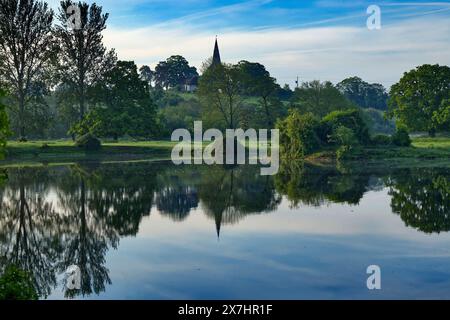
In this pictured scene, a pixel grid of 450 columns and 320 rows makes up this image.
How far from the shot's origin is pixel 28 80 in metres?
64.0

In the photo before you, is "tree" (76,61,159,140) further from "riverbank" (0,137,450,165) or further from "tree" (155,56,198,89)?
"tree" (155,56,198,89)

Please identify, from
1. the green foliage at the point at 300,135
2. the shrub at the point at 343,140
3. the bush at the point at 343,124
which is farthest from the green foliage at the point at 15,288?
the bush at the point at 343,124

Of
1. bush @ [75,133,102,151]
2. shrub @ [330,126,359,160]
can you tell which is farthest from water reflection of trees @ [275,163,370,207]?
bush @ [75,133,102,151]

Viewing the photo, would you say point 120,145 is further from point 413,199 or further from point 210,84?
point 413,199

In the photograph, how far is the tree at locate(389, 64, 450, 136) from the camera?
74125 millimetres

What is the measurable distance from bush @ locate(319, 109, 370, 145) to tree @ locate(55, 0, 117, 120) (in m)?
29.4

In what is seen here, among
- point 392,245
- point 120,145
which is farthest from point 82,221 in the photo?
point 120,145

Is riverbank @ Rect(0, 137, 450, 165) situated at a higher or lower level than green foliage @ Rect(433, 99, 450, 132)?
lower

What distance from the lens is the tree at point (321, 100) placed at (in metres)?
84.1

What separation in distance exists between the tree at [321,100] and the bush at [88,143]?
35600 millimetres

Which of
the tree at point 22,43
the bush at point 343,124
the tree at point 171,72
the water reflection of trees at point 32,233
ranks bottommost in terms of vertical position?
the water reflection of trees at point 32,233

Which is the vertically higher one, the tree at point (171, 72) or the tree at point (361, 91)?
the tree at point (171, 72)

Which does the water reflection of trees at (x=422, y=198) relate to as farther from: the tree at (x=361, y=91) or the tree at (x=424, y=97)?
the tree at (x=361, y=91)
